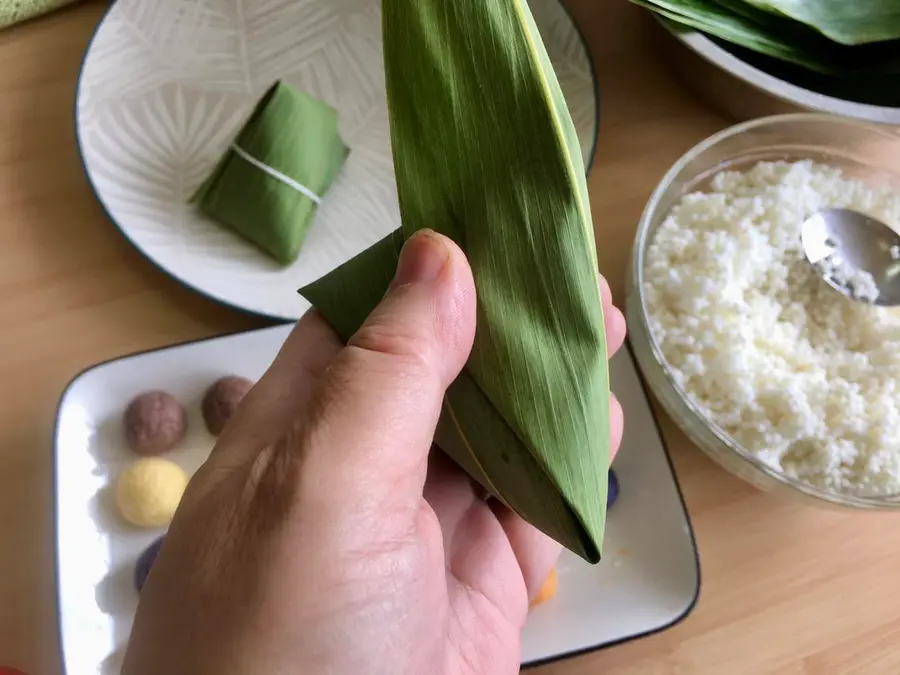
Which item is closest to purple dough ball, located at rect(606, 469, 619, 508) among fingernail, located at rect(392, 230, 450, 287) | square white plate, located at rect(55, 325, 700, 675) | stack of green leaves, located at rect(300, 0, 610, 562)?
square white plate, located at rect(55, 325, 700, 675)

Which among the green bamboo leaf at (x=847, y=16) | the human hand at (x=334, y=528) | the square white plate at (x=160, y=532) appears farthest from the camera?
the green bamboo leaf at (x=847, y=16)

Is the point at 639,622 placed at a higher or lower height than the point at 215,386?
lower

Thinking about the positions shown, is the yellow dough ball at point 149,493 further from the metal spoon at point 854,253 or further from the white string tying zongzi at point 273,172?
the metal spoon at point 854,253

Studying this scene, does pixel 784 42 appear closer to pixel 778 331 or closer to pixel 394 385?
pixel 778 331

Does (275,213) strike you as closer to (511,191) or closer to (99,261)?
(99,261)

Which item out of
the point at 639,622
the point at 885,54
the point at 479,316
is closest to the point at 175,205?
the point at 479,316

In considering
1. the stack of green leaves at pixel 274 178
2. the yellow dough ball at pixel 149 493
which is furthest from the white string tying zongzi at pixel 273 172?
the yellow dough ball at pixel 149 493
